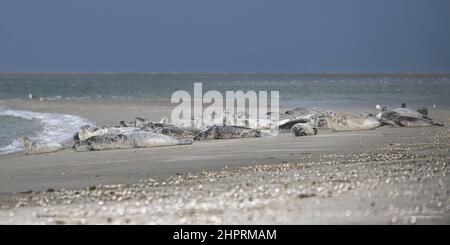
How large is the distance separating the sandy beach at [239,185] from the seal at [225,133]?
8.59 feet

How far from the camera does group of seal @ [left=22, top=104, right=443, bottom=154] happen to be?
1376cm

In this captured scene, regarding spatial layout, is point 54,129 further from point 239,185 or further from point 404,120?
point 239,185

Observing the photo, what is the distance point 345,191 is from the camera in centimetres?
666

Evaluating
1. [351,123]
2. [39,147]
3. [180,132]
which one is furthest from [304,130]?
[39,147]

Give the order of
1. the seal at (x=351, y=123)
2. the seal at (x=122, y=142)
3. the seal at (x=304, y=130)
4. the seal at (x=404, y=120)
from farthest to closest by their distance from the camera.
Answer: the seal at (x=404, y=120) < the seal at (x=351, y=123) < the seal at (x=304, y=130) < the seal at (x=122, y=142)

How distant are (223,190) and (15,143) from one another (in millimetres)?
10594

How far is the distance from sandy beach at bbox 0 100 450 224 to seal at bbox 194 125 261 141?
2617 millimetres

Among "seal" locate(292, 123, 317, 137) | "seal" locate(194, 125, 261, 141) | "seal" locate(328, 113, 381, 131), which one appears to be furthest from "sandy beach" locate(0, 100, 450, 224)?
"seal" locate(328, 113, 381, 131)

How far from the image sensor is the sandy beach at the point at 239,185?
233 inches

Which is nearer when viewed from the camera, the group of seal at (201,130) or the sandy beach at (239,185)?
the sandy beach at (239,185)

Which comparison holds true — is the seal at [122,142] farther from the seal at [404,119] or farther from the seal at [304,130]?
the seal at [404,119]

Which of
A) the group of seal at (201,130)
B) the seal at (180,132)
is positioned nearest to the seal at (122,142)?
the group of seal at (201,130)

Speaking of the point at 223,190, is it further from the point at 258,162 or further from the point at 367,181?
the point at 258,162
